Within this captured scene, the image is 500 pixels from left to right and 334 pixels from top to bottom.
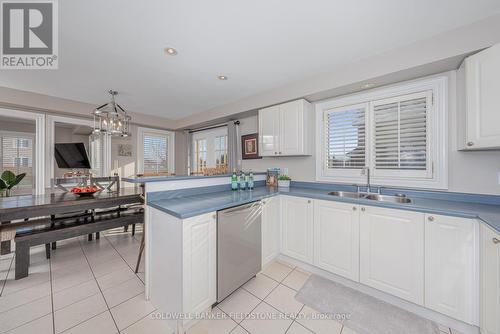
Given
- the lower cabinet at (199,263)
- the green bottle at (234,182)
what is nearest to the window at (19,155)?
the green bottle at (234,182)

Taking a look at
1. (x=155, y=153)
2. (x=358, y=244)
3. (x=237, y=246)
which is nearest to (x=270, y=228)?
(x=237, y=246)

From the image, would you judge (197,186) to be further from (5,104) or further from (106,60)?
(5,104)

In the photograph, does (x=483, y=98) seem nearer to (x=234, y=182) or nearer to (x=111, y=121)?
(x=234, y=182)

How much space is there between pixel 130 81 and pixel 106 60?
1.71ft

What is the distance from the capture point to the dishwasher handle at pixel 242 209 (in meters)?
1.55

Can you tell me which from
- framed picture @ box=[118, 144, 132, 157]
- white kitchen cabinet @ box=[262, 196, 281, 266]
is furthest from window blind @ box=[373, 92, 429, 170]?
framed picture @ box=[118, 144, 132, 157]

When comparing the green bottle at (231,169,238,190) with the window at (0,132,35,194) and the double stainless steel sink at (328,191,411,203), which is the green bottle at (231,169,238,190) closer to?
the double stainless steel sink at (328,191,411,203)

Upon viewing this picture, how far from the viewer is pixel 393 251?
156cm

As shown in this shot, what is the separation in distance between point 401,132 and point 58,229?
13.8 ft

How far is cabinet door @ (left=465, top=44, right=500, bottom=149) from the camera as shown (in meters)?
1.31

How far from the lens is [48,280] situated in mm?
1885

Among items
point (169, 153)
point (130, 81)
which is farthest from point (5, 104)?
point (169, 153)

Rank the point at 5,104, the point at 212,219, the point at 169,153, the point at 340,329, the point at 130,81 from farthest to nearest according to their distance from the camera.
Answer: the point at 169,153 < the point at 5,104 < the point at 130,81 < the point at 212,219 < the point at 340,329

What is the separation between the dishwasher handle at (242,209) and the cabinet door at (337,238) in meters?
0.69
